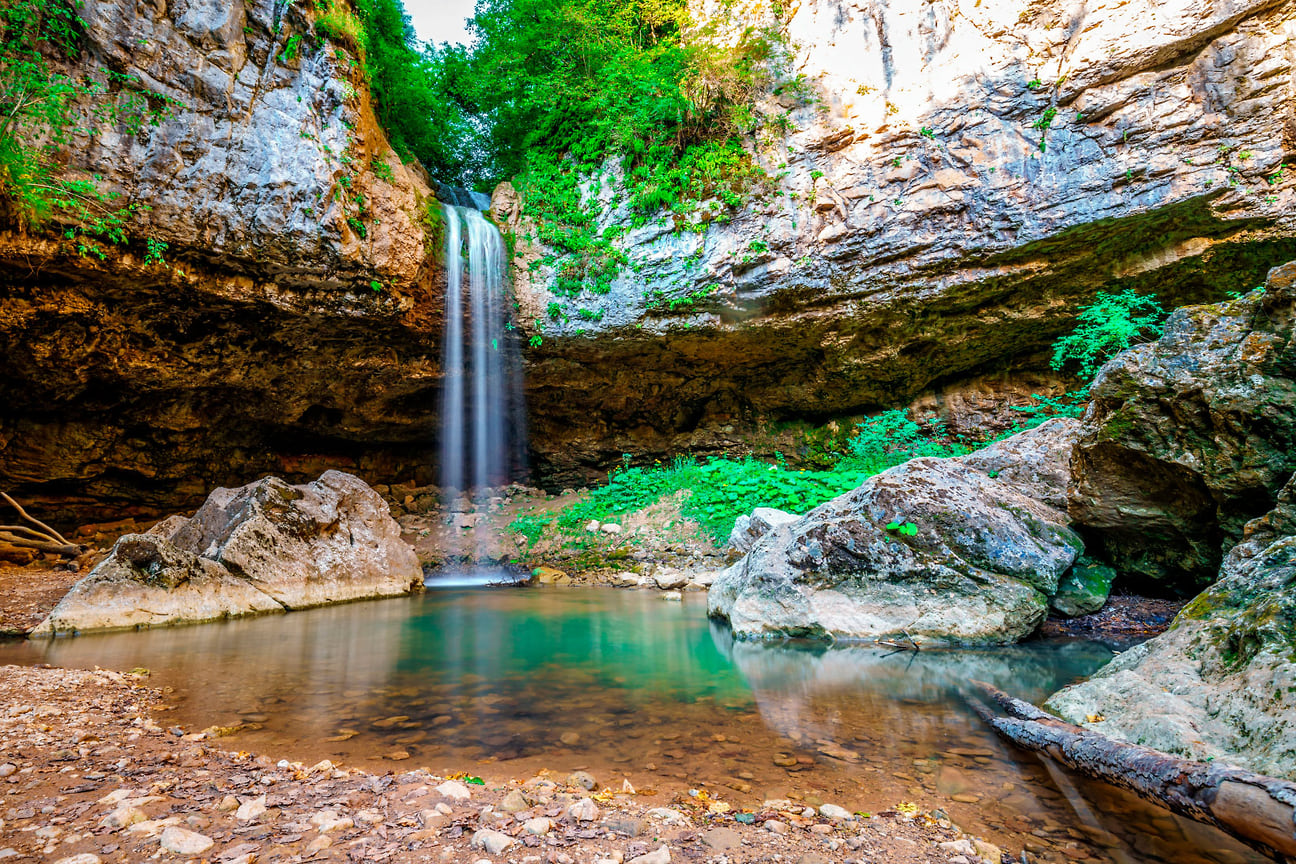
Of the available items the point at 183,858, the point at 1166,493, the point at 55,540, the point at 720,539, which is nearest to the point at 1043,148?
the point at 1166,493

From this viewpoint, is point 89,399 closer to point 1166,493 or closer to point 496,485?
point 496,485

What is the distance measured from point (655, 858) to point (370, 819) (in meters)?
0.87

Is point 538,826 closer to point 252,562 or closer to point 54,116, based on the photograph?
point 252,562

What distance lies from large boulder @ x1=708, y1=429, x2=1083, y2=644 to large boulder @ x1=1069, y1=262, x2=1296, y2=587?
57 cm

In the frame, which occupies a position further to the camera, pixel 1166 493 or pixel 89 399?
pixel 89 399

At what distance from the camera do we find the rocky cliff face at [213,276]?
7.26 m

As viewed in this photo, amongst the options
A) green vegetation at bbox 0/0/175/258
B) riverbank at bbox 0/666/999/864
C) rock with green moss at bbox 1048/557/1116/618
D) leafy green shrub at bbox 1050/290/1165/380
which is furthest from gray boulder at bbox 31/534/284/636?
leafy green shrub at bbox 1050/290/1165/380

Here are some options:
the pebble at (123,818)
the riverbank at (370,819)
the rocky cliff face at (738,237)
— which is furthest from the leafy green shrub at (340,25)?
the pebble at (123,818)

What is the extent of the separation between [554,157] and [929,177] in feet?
23.6

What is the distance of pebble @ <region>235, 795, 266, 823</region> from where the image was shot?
5.33ft

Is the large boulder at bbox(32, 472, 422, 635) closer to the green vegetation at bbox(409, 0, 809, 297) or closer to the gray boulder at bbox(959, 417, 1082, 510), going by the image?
the green vegetation at bbox(409, 0, 809, 297)

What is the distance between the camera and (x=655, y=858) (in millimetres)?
1479

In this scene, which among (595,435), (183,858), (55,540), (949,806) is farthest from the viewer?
(595,435)

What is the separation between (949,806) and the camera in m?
1.87
